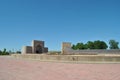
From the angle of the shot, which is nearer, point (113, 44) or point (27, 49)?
point (27, 49)

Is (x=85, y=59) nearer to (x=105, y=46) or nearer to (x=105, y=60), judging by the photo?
(x=105, y=60)

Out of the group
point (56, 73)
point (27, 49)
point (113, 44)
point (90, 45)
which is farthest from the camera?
point (113, 44)

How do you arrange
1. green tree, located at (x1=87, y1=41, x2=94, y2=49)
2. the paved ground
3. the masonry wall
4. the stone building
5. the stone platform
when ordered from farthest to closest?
green tree, located at (x1=87, y1=41, x2=94, y2=49)
the stone building
the masonry wall
the stone platform
the paved ground

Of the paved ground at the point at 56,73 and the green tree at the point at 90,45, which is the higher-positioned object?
the green tree at the point at 90,45

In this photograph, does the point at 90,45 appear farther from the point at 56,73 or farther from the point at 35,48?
the point at 56,73

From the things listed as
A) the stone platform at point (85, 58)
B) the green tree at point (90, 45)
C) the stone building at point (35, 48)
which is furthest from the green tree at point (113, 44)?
the stone platform at point (85, 58)

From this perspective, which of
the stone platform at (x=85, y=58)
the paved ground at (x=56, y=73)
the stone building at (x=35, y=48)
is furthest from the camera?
the stone building at (x=35, y=48)

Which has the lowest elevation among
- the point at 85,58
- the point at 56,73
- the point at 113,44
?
the point at 56,73

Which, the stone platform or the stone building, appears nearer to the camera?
the stone platform

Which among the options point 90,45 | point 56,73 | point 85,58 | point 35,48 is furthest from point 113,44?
point 56,73

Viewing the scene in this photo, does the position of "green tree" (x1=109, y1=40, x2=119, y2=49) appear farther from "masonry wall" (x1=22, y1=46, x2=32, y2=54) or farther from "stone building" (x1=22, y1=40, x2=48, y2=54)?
"masonry wall" (x1=22, y1=46, x2=32, y2=54)

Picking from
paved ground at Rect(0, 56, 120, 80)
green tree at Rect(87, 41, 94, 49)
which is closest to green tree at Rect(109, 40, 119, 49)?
green tree at Rect(87, 41, 94, 49)

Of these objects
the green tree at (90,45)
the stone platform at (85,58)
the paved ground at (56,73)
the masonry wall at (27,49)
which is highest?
the green tree at (90,45)

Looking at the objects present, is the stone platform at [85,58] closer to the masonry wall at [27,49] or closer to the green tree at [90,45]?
the masonry wall at [27,49]
